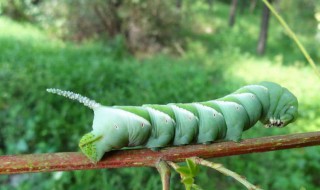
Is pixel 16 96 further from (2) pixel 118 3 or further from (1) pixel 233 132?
(2) pixel 118 3

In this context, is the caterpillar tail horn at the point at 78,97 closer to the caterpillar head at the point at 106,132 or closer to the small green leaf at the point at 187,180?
the caterpillar head at the point at 106,132

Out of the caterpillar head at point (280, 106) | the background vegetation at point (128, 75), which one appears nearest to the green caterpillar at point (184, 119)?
the caterpillar head at point (280, 106)

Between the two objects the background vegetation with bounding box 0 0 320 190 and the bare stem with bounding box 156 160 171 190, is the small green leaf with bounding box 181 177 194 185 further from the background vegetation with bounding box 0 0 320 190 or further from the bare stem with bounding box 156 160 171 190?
the background vegetation with bounding box 0 0 320 190

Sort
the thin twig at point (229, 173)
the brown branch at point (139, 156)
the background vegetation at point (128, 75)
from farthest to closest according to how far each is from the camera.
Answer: the background vegetation at point (128, 75), the brown branch at point (139, 156), the thin twig at point (229, 173)

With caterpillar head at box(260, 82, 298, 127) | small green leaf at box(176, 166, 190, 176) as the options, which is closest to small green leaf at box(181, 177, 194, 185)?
small green leaf at box(176, 166, 190, 176)

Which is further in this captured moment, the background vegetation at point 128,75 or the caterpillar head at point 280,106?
the background vegetation at point 128,75

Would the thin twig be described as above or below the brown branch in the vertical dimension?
above

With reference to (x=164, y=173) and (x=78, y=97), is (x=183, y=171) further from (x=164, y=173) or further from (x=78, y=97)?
(x=78, y=97)
